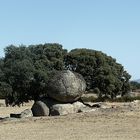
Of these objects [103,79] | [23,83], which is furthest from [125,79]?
[23,83]

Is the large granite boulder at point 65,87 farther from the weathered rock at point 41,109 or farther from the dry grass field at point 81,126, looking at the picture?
the dry grass field at point 81,126

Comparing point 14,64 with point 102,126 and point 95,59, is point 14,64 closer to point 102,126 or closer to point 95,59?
point 102,126

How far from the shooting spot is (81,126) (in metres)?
23.0

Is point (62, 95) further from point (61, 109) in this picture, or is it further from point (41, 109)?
point (41, 109)

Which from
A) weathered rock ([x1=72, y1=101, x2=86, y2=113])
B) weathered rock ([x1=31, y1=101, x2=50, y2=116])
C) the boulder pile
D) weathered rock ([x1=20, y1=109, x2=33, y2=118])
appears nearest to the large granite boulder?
the boulder pile

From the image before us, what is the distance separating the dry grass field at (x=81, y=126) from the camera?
19.2m

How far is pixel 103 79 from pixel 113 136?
30.5m

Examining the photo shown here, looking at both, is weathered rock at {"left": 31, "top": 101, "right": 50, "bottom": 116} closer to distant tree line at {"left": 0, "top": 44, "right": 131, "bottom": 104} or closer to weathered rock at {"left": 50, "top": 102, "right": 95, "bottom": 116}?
weathered rock at {"left": 50, "top": 102, "right": 95, "bottom": 116}

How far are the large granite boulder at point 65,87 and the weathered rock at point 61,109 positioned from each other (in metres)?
0.47

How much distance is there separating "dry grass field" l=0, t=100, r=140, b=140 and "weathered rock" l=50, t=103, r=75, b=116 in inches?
49.5

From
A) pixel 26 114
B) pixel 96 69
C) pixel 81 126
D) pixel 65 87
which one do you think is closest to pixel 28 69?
pixel 26 114

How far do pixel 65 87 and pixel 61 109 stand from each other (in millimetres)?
1287

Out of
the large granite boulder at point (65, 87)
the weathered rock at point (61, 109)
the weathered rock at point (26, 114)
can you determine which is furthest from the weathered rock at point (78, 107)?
the weathered rock at point (26, 114)

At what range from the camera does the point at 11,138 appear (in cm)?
1906
